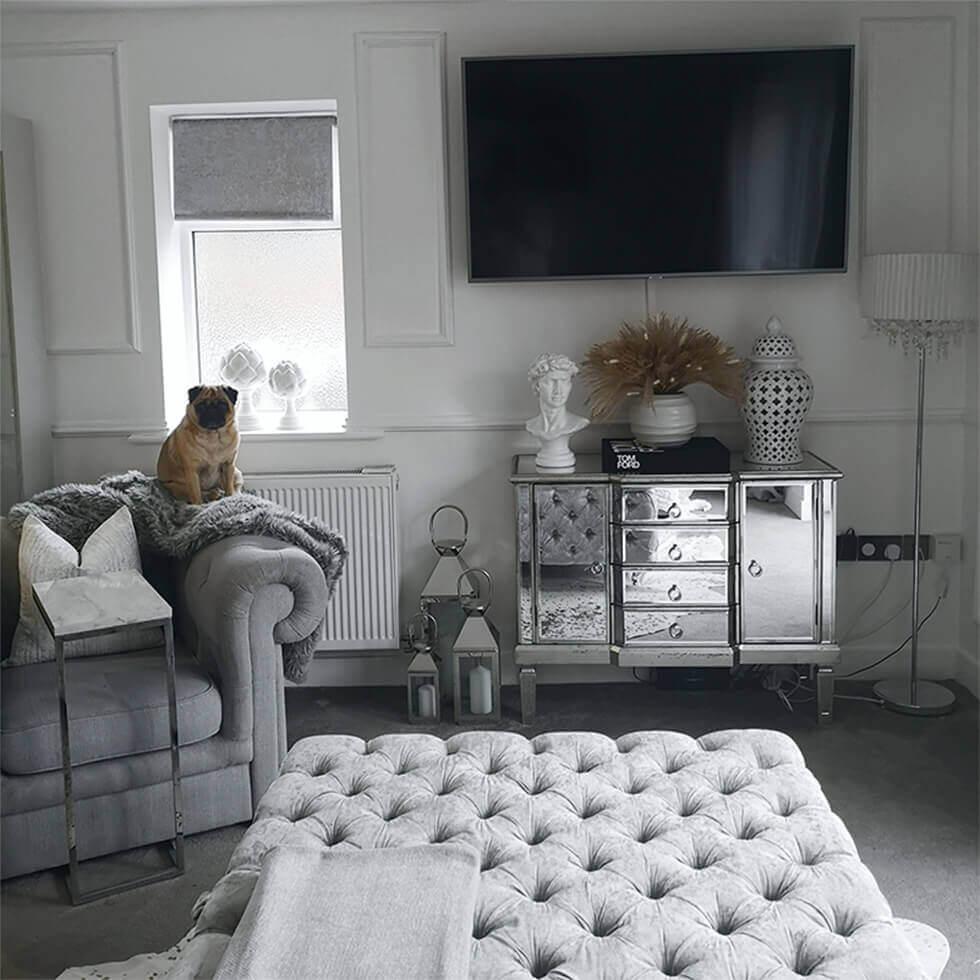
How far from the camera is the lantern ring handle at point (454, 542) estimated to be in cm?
419

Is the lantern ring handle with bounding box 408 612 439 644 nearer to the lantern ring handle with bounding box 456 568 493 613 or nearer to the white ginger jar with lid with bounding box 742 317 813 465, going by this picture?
the lantern ring handle with bounding box 456 568 493 613

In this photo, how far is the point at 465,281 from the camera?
4.18m

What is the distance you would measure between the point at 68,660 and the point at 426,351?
1.57m

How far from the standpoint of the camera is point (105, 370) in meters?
4.25

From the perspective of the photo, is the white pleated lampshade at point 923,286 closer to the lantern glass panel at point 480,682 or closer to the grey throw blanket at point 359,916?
the lantern glass panel at point 480,682

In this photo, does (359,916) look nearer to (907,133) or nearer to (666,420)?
(666,420)

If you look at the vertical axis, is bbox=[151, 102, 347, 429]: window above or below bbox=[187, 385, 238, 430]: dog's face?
above

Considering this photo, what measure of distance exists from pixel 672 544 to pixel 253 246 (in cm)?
181

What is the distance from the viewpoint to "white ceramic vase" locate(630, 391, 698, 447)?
13.0ft

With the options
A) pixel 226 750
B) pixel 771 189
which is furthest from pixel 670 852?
pixel 771 189

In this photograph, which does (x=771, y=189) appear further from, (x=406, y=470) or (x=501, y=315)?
(x=406, y=470)

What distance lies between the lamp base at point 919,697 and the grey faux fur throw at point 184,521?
1.83 m

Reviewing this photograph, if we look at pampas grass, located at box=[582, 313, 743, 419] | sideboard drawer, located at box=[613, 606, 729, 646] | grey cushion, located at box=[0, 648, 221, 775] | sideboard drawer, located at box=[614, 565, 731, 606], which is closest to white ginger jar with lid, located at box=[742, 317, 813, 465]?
pampas grass, located at box=[582, 313, 743, 419]

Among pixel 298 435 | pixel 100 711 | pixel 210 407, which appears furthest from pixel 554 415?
pixel 100 711
